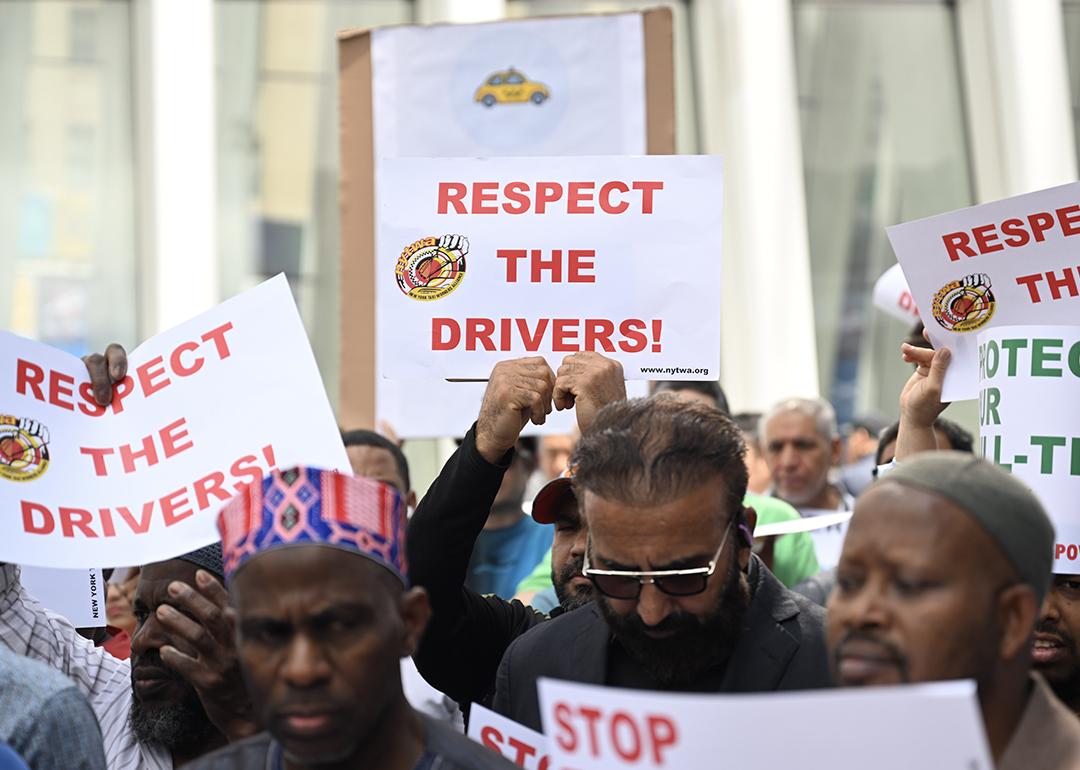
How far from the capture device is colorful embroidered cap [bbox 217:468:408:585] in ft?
8.55

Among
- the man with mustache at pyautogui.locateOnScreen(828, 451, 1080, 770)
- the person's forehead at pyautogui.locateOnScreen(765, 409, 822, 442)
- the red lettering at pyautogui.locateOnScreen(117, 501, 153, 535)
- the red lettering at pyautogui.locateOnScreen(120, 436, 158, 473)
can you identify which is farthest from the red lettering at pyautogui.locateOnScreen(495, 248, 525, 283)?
the person's forehead at pyautogui.locateOnScreen(765, 409, 822, 442)

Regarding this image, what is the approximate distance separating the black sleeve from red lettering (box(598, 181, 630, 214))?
33.6 inches

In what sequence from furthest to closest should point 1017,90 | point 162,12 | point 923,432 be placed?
1. point 1017,90
2. point 162,12
3. point 923,432

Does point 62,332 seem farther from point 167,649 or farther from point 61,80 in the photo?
point 167,649

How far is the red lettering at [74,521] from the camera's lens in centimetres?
353

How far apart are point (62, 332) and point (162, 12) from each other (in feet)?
6.78

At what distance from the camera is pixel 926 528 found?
7.94ft

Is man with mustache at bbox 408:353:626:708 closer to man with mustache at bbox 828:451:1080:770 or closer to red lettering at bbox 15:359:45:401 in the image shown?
red lettering at bbox 15:359:45:401

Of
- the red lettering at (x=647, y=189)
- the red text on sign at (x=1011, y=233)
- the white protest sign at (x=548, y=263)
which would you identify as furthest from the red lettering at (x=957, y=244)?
the red lettering at (x=647, y=189)

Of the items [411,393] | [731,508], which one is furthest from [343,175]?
[731,508]

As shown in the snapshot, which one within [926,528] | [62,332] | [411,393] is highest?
[62,332]

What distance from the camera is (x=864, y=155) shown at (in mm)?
11727

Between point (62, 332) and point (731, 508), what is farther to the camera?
point (62, 332)

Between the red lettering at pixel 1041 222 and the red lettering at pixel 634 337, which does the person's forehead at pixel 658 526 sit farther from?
the red lettering at pixel 1041 222
